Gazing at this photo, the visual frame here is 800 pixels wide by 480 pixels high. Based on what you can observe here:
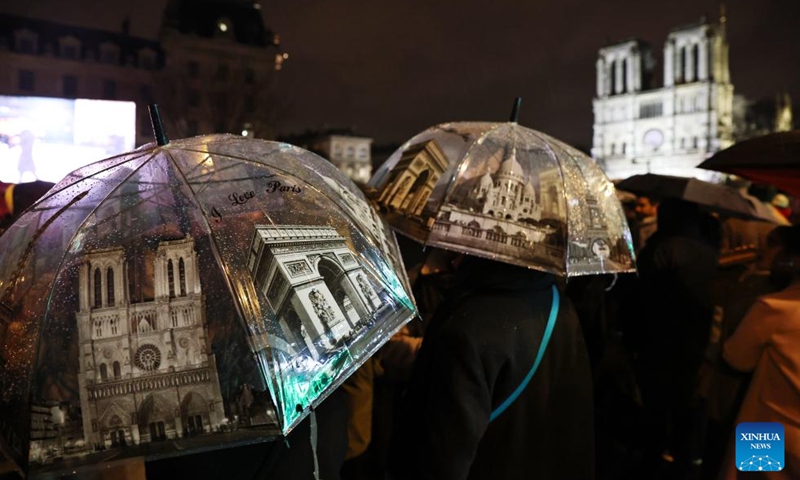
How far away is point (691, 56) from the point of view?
266 feet

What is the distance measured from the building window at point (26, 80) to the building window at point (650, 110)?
80.7m

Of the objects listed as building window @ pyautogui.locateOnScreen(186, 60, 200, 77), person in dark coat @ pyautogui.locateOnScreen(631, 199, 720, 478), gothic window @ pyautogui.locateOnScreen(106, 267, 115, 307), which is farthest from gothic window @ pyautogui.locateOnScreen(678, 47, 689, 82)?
gothic window @ pyautogui.locateOnScreen(106, 267, 115, 307)

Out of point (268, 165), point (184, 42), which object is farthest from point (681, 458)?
point (184, 42)

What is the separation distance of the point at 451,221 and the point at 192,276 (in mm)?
1390

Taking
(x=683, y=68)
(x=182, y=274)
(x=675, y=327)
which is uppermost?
(x=683, y=68)

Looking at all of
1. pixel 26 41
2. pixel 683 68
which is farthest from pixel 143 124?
pixel 683 68

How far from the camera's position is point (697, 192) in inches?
182

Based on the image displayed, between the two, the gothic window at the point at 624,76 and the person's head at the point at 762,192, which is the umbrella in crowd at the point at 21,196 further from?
the gothic window at the point at 624,76

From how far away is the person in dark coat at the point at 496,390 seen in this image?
2113mm

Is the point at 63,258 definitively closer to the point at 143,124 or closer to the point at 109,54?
the point at 143,124

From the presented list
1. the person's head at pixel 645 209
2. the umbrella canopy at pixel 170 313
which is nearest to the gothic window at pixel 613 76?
the person's head at pixel 645 209

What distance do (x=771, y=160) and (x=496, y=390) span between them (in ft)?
5.39

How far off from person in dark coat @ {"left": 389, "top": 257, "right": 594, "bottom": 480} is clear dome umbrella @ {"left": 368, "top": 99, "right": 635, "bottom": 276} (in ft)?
0.44

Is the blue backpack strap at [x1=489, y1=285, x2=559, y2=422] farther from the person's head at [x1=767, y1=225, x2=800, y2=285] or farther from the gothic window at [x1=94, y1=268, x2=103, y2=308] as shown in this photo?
the gothic window at [x1=94, y1=268, x2=103, y2=308]
